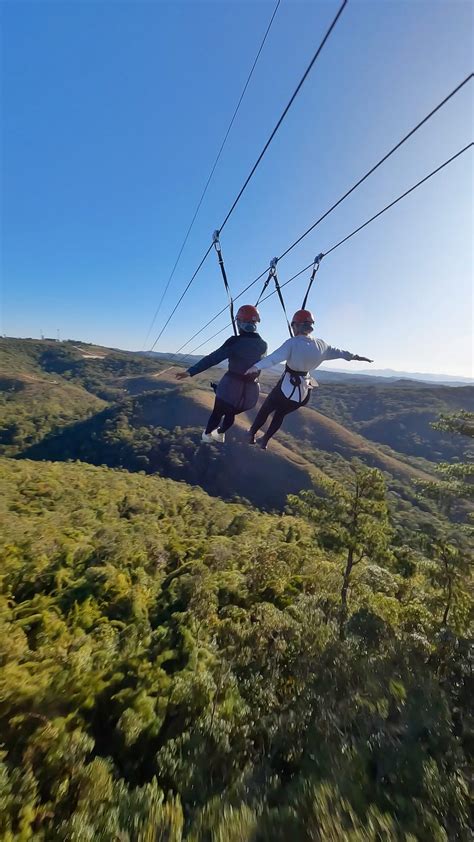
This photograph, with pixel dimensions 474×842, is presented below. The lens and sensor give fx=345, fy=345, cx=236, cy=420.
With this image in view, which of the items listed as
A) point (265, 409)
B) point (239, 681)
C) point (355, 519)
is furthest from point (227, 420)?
point (355, 519)

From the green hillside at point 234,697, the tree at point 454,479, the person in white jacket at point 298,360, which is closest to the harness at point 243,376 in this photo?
the person in white jacket at point 298,360

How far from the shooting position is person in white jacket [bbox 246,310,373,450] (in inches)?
233

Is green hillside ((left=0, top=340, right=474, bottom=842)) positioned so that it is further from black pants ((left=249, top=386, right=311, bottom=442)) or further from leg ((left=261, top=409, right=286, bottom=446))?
black pants ((left=249, top=386, right=311, bottom=442))

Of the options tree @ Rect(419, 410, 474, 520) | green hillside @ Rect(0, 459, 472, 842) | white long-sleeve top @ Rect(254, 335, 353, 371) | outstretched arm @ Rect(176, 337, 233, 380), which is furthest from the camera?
tree @ Rect(419, 410, 474, 520)

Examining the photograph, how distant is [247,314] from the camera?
636 cm

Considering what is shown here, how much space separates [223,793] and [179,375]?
6496 millimetres

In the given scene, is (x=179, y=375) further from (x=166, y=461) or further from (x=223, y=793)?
(x=166, y=461)

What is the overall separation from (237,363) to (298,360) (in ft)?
3.70

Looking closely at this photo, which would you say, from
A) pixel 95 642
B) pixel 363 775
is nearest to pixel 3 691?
pixel 95 642

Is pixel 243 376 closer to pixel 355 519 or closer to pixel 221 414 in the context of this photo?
pixel 221 414

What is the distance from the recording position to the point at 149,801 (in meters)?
4.72

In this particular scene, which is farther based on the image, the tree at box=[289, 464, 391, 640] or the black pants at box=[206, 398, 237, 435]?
the tree at box=[289, 464, 391, 640]

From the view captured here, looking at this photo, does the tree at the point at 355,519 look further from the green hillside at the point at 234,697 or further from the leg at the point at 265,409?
the leg at the point at 265,409

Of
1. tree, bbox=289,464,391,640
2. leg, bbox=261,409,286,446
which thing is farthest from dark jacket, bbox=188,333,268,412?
tree, bbox=289,464,391,640
